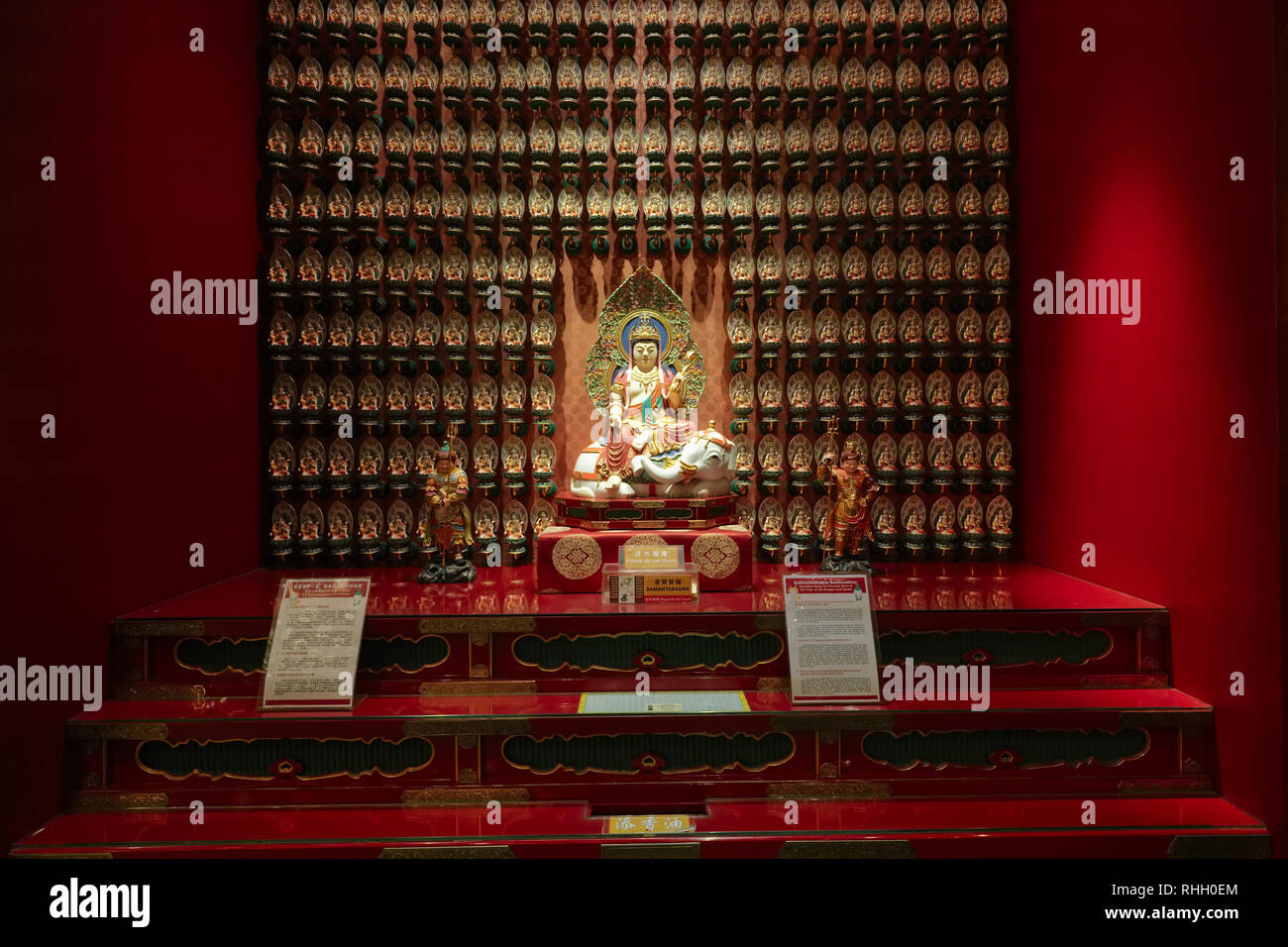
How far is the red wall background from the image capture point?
2865mm

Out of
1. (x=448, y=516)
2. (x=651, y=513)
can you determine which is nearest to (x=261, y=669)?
(x=448, y=516)

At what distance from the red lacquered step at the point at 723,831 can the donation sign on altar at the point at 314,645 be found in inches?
15.5

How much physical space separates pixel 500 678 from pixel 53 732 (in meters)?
1.53

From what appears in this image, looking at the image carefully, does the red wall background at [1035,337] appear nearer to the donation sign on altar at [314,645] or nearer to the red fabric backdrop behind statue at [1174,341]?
the red fabric backdrop behind statue at [1174,341]

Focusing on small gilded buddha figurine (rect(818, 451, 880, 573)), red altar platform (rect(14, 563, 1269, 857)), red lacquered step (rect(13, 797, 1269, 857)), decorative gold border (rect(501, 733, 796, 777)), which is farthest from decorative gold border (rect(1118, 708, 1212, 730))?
small gilded buddha figurine (rect(818, 451, 880, 573))

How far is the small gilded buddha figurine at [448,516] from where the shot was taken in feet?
13.7

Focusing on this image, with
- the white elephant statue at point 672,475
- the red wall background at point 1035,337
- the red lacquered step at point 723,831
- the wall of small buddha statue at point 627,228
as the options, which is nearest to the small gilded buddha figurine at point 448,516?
the wall of small buddha statue at point 627,228

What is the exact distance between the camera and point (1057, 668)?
11.2ft

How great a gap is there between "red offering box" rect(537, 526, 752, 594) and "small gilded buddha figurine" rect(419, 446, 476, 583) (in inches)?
20.2

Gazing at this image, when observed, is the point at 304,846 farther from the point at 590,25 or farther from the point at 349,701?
the point at 590,25

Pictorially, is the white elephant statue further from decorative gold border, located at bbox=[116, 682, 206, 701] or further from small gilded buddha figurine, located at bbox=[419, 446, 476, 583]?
decorative gold border, located at bbox=[116, 682, 206, 701]

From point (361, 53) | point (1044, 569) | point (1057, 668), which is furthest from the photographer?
point (361, 53)

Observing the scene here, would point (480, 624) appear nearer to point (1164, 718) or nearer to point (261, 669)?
point (261, 669)

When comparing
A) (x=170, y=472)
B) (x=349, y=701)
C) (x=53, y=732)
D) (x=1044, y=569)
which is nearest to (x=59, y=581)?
(x=53, y=732)
